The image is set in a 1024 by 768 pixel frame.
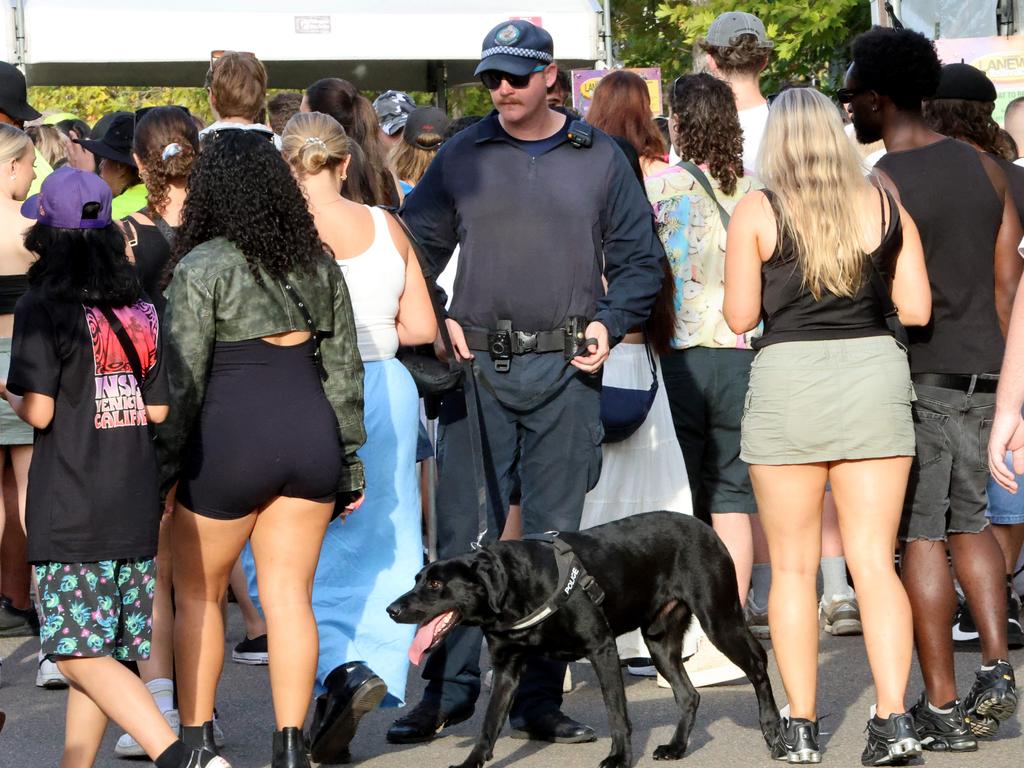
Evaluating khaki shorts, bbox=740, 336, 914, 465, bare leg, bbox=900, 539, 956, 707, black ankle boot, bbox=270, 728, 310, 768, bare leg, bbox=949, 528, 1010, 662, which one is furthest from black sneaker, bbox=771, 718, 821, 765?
black ankle boot, bbox=270, 728, 310, 768

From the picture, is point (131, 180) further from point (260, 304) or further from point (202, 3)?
point (202, 3)

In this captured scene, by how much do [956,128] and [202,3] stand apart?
11.0 m

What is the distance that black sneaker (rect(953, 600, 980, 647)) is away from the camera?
6.91 m

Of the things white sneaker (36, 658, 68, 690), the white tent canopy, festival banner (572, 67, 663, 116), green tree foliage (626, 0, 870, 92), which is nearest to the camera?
white sneaker (36, 658, 68, 690)

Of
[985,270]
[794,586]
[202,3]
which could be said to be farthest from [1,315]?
[202,3]

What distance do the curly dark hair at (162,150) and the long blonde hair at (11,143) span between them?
763 millimetres

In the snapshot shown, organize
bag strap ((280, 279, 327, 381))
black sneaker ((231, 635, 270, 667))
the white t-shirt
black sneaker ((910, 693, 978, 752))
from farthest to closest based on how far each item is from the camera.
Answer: the white t-shirt
black sneaker ((231, 635, 270, 667))
black sneaker ((910, 693, 978, 752))
bag strap ((280, 279, 327, 381))

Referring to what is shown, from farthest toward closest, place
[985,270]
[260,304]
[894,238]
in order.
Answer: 1. [985,270]
2. [894,238]
3. [260,304]

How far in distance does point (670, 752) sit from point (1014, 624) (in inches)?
83.8

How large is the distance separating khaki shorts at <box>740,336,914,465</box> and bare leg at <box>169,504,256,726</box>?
1696 millimetres

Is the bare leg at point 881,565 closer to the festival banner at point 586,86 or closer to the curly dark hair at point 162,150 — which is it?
the curly dark hair at point 162,150

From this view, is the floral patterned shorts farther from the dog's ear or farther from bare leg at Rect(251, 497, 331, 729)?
the dog's ear

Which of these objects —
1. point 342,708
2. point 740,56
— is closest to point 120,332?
point 342,708

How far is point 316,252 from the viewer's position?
4.98 meters
